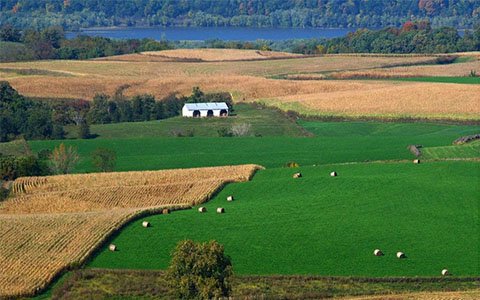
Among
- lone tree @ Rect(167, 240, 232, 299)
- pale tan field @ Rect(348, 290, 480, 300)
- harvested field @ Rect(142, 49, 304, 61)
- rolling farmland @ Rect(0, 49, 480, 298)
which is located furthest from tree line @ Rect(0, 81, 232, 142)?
pale tan field @ Rect(348, 290, 480, 300)

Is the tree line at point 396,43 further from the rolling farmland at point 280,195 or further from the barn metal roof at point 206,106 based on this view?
the barn metal roof at point 206,106

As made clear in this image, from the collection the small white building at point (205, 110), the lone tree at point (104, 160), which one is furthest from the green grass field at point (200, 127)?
the lone tree at point (104, 160)

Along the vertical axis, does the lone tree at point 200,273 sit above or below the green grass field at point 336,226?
above

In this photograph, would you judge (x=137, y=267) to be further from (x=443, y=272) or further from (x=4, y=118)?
(x=4, y=118)

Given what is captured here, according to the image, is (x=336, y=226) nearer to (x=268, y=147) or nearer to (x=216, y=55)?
(x=268, y=147)

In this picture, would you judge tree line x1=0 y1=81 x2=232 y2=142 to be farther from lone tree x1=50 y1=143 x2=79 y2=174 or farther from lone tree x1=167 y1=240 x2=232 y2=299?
lone tree x1=167 y1=240 x2=232 y2=299

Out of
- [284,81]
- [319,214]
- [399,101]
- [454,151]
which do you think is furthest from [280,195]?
[284,81]

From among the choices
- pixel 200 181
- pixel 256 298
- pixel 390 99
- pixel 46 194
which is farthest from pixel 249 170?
pixel 390 99
